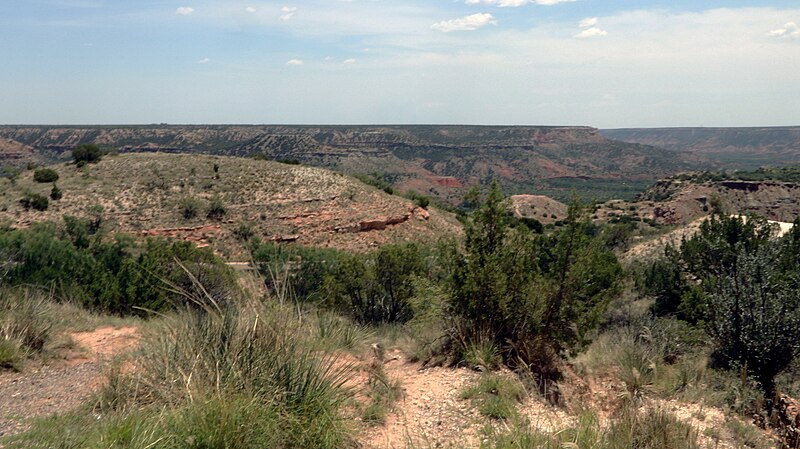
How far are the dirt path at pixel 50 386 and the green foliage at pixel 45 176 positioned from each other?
133 feet

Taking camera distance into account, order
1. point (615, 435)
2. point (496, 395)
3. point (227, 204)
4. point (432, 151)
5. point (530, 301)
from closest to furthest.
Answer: point (615, 435) < point (496, 395) < point (530, 301) < point (227, 204) < point (432, 151)

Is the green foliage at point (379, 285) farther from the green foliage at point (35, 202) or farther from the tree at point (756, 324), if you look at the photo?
the green foliage at point (35, 202)

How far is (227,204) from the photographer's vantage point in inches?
1581

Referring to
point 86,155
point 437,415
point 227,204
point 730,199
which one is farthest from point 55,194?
point 730,199

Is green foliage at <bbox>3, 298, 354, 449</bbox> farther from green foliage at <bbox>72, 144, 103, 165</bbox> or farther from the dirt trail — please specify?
green foliage at <bbox>72, 144, 103, 165</bbox>

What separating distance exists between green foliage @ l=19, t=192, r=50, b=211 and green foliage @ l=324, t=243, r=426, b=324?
28163mm

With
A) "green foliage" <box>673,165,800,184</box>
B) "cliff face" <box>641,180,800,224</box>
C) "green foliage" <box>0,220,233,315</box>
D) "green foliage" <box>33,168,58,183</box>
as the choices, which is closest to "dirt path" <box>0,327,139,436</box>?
"green foliage" <box>0,220,233,315</box>

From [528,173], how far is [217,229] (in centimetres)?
10232

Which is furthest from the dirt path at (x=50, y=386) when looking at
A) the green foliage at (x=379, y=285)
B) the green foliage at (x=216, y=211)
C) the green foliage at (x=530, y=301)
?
the green foliage at (x=216, y=211)

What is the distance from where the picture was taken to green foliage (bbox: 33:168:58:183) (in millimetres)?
39781

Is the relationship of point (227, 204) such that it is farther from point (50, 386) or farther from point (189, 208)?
point (50, 386)

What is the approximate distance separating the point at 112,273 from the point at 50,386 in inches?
543

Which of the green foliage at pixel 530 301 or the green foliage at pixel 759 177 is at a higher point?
the green foliage at pixel 530 301

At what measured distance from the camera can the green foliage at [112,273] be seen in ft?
33.9
